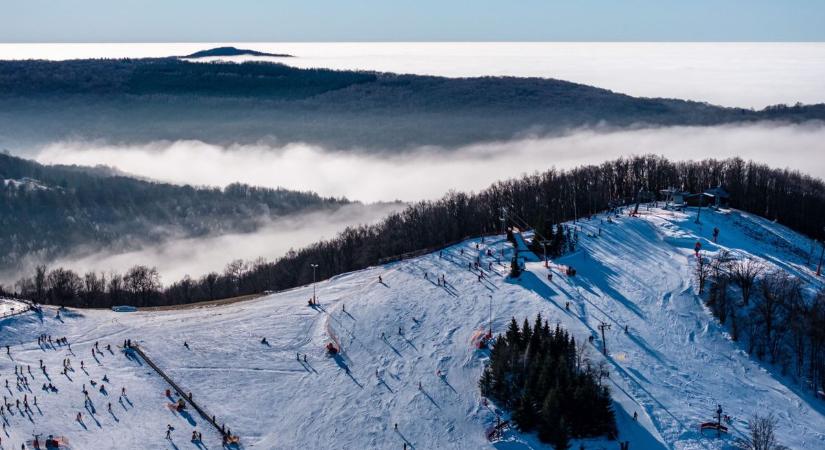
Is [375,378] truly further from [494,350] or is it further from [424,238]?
[424,238]

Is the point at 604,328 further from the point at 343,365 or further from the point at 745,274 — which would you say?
the point at 343,365

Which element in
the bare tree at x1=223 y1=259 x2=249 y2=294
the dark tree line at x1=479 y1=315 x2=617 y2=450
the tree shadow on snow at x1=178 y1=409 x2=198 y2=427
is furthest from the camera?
the bare tree at x1=223 y1=259 x2=249 y2=294

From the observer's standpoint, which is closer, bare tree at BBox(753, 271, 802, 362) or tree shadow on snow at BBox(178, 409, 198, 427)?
tree shadow on snow at BBox(178, 409, 198, 427)

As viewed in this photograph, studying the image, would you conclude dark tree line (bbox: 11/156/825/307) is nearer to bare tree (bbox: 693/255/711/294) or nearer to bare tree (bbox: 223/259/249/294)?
bare tree (bbox: 223/259/249/294)

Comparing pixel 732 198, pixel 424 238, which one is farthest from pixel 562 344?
pixel 732 198

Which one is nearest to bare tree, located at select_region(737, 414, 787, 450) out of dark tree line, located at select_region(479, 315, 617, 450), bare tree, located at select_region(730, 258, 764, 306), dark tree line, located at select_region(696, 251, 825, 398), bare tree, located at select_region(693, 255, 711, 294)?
dark tree line, located at select_region(696, 251, 825, 398)

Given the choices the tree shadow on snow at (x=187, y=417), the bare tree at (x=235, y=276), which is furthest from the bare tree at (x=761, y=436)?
the bare tree at (x=235, y=276)

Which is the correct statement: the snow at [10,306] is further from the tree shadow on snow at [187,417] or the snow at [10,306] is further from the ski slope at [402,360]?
the tree shadow on snow at [187,417]
